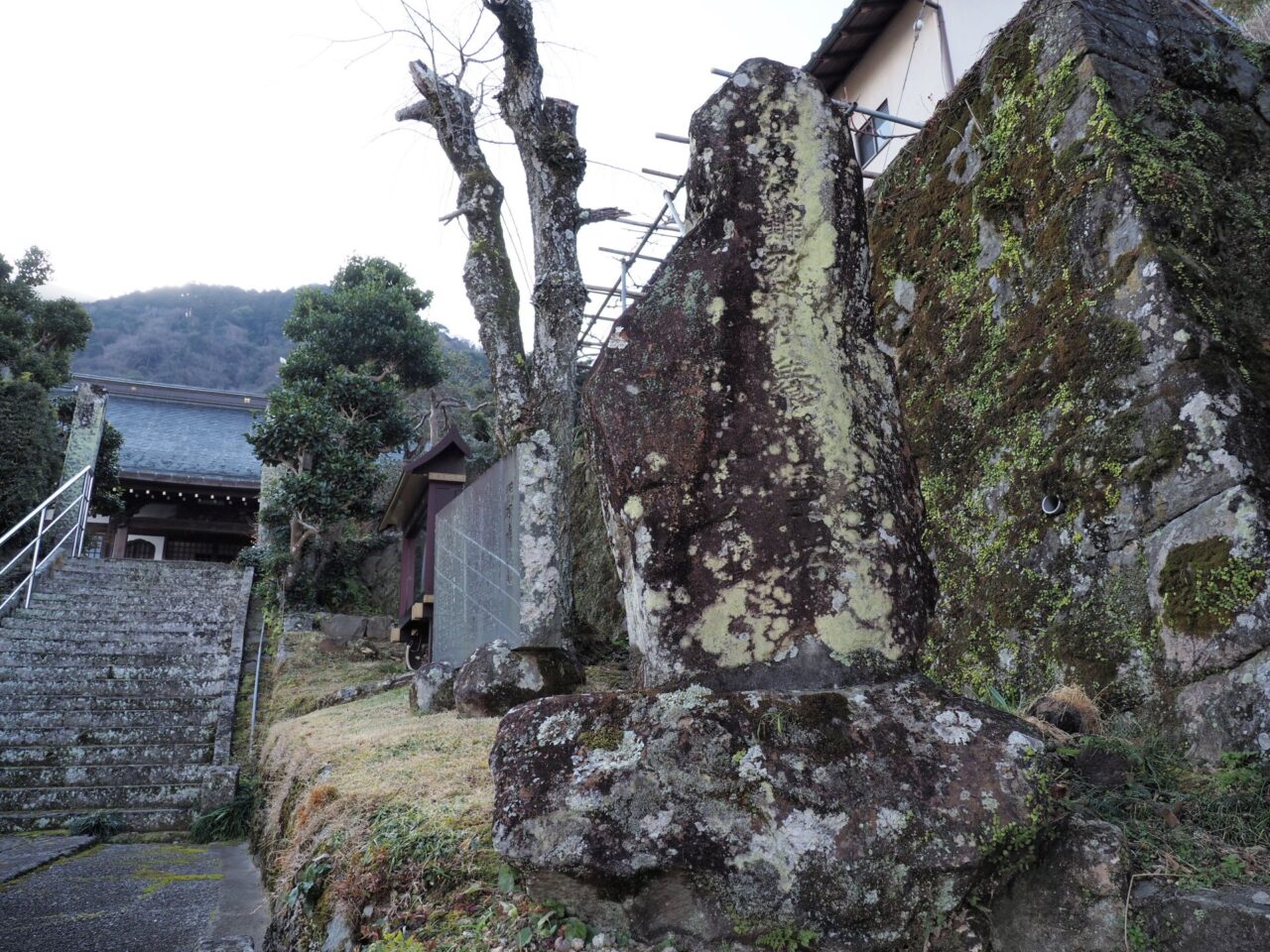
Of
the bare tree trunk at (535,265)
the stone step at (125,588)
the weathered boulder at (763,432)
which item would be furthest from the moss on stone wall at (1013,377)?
the stone step at (125,588)

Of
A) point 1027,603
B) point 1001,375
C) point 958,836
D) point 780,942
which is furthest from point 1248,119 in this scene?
point 780,942

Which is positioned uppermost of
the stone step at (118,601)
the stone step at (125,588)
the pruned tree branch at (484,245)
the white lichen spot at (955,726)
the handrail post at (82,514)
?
the pruned tree branch at (484,245)

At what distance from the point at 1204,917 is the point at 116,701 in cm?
1016

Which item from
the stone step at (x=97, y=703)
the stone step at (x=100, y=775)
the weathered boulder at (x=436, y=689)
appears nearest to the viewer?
the weathered boulder at (x=436, y=689)

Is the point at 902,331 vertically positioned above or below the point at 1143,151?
below

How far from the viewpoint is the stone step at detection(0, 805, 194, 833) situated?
734 centimetres

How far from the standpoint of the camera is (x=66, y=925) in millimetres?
4250

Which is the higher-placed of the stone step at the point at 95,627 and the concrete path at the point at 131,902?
the stone step at the point at 95,627

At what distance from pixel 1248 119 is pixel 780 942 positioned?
18.2ft

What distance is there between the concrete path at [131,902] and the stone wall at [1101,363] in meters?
4.18

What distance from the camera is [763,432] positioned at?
307 cm

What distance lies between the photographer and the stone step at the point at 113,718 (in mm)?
8719

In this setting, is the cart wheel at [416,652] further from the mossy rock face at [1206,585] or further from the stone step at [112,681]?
the mossy rock face at [1206,585]

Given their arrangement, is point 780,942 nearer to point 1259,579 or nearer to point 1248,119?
point 1259,579
